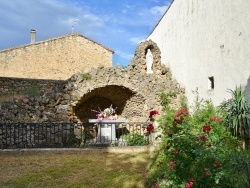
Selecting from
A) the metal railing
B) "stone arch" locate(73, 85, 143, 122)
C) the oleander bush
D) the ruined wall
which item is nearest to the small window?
the ruined wall

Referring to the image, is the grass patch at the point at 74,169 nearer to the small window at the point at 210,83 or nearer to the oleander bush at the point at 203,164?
the oleander bush at the point at 203,164

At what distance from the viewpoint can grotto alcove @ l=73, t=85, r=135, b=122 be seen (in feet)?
53.4

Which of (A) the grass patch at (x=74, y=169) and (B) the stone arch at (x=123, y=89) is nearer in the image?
(A) the grass patch at (x=74, y=169)

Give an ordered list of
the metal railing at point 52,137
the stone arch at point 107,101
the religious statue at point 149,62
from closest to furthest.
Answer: the metal railing at point 52,137, the stone arch at point 107,101, the religious statue at point 149,62

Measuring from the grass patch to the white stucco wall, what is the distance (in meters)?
4.18

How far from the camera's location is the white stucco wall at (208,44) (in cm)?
1044

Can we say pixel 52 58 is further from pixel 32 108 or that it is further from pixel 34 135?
pixel 34 135

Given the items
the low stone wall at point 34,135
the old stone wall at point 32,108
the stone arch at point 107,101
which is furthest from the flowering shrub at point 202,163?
the stone arch at point 107,101

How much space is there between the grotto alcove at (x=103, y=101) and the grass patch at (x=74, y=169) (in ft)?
18.4

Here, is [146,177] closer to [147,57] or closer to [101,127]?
[101,127]

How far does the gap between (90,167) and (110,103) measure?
9.03m

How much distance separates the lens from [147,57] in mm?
17578

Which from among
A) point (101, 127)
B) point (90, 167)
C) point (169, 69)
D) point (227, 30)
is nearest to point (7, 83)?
point (101, 127)

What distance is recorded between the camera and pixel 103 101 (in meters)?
17.5
